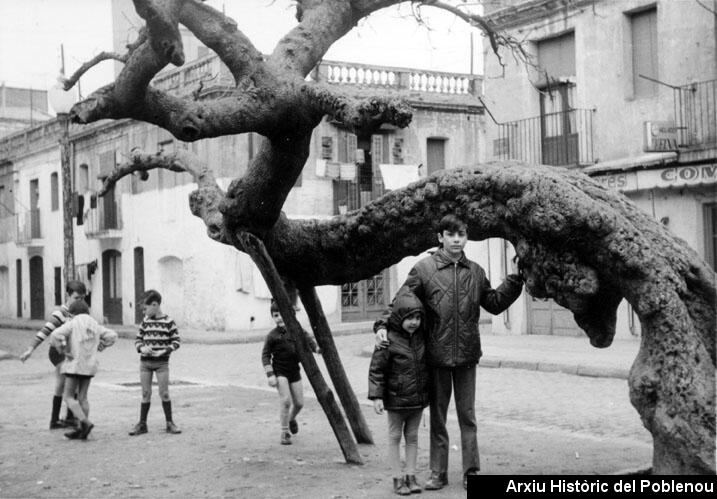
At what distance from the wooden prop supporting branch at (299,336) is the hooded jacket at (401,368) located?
135cm

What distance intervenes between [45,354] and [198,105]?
17.2 meters

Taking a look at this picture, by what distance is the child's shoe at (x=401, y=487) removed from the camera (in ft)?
21.5

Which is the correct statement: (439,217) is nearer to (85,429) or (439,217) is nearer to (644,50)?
(85,429)

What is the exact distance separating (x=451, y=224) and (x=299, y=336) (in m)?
1.98

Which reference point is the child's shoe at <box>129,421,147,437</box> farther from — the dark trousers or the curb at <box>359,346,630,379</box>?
the curb at <box>359,346,630,379</box>

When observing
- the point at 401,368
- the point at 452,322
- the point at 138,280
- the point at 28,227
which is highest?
the point at 28,227

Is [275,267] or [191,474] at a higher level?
[275,267]

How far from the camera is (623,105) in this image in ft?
64.1

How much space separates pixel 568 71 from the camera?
68.8 ft

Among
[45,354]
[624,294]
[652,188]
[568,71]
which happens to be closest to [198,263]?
[45,354]

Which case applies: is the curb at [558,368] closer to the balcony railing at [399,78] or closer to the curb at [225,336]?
the curb at [225,336]

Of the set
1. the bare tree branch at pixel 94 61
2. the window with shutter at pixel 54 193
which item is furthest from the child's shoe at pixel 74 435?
the window with shutter at pixel 54 193

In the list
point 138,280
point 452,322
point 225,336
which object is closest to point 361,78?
point 225,336

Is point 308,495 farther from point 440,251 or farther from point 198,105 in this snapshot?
point 198,105
